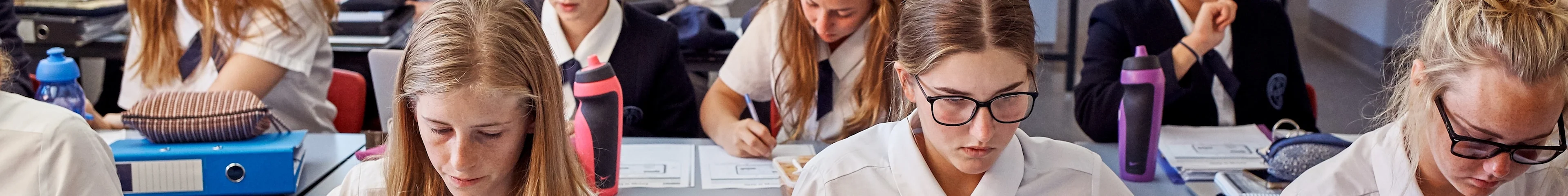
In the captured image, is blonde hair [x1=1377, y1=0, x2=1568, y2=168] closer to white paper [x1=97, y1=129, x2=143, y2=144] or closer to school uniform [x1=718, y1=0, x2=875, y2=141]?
school uniform [x1=718, y1=0, x2=875, y2=141]

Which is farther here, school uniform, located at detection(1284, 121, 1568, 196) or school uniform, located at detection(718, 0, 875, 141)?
school uniform, located at detection(718, 0, 875, 141)

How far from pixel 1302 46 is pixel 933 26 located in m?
1.59

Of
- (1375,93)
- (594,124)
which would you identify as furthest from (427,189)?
(1375,93)

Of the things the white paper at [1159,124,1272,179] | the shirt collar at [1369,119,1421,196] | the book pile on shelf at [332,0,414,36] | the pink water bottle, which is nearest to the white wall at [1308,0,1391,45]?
the white paper at [1159,124,1272,179]

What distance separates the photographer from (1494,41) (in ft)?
3.57

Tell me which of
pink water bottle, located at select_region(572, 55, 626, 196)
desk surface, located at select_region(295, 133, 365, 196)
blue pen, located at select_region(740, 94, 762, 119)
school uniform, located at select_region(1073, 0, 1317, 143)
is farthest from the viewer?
school uniform, located at select_region(1073, 0, 1317, 143)

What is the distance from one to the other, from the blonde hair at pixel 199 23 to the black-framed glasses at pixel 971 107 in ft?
5.73

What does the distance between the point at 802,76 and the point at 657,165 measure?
428 mm

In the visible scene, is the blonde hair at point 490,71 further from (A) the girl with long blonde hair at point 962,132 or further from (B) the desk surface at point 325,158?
(B) the desk surface at point 325,158

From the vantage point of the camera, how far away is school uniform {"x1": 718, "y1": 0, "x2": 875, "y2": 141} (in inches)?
77.2

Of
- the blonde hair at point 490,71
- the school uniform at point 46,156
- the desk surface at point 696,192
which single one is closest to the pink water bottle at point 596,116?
the desk surface at point 696,192

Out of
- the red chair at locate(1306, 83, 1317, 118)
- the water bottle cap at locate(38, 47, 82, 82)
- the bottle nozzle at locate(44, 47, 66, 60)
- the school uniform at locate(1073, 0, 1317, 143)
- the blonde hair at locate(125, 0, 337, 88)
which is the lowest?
the red chair at locate(1306, 83, 1317, 118)

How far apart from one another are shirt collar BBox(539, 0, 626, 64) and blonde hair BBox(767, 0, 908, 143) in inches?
12.6

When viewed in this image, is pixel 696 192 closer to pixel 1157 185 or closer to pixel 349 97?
pixel 1157 185
